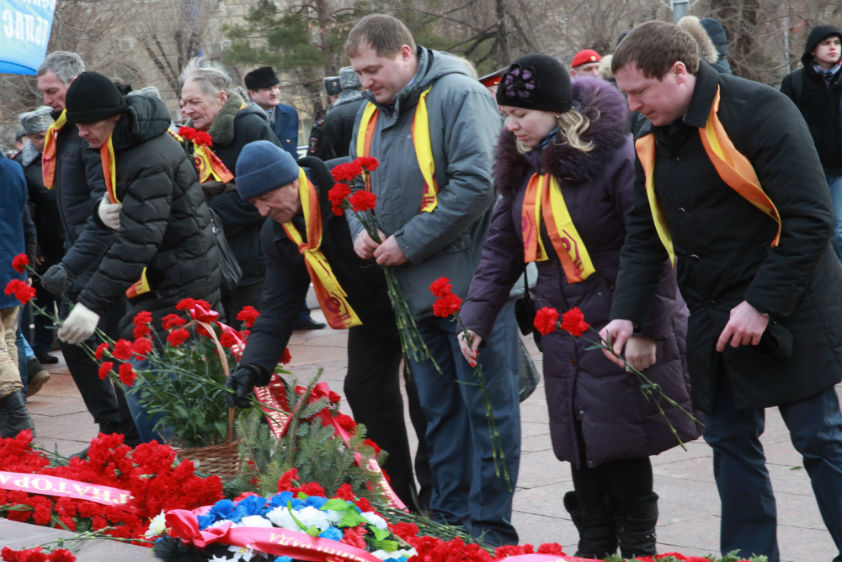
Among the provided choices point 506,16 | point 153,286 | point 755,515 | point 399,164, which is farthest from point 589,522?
point 506,16

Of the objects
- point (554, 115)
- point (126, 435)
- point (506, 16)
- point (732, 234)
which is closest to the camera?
point (732, 234)

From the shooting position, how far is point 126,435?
20.6 feet

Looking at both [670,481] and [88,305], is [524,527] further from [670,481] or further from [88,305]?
[88,305]

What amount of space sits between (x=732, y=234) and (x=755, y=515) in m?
0.89

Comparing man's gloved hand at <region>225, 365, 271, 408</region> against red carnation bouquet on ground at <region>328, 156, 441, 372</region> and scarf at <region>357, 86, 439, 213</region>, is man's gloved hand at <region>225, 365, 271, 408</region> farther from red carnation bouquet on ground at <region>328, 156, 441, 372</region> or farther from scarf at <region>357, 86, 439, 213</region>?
scarf at <region>357, 86, 439, 213</region>

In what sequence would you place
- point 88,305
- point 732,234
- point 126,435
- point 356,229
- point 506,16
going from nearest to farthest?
point 732,234 → point 356,229 → point 88,305 → point 126,435 → point 506,16

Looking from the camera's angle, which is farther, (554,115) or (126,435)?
(126,435)

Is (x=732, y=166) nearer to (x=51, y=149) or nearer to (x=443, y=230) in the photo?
(x=443, y=230)

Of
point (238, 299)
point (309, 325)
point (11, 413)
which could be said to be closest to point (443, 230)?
point (238, 299)

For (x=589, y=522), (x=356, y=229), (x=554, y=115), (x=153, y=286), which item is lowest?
(x=589, y=522)

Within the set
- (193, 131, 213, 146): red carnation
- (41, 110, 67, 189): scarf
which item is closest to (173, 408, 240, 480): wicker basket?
(193, 131, 213, 146): red carnation

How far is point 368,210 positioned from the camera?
4.46 metres

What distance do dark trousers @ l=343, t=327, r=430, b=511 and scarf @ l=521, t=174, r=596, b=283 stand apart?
107cm

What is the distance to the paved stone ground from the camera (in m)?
4.55
